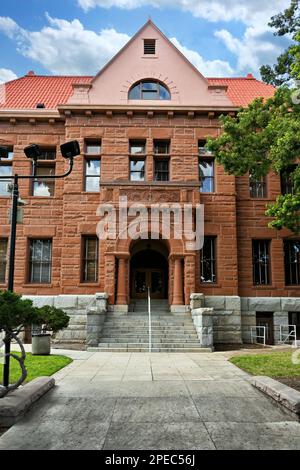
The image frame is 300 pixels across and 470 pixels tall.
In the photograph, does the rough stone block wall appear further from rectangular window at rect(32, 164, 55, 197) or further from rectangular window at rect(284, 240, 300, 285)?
rectangular window at rect(32, 164, 55, 197)

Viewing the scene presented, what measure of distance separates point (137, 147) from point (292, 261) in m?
9.05

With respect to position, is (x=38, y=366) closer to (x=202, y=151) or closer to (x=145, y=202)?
(x=145, y=202)

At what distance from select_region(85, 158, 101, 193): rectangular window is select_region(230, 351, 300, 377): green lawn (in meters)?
10.4

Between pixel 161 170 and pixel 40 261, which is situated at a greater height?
pixel 161 170

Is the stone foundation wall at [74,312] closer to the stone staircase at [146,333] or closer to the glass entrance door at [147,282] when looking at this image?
the stone staircase at [146,333]

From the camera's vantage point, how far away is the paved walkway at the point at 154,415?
435cm

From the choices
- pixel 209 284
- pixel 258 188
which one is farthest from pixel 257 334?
pixel 258 188

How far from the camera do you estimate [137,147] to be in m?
18.7

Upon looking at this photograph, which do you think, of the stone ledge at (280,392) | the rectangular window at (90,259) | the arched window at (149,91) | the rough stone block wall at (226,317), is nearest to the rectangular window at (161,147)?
the arched window at (149,91)

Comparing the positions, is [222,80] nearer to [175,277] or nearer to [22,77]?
[22,77]

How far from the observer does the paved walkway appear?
4.35m

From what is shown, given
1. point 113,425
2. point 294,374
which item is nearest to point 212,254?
point 294,374

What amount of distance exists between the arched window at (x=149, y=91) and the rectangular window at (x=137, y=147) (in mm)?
2216
